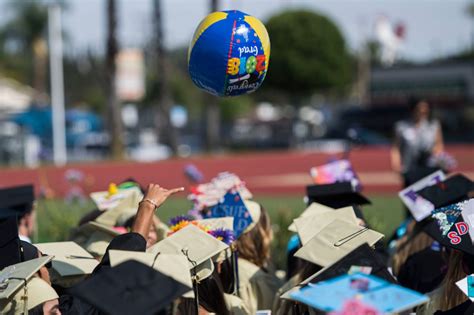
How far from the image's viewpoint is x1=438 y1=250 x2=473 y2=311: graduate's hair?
308cm

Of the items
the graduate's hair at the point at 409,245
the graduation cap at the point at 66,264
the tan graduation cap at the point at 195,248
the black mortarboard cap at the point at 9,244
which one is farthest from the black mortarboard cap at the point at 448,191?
the black mortarboard cap at the point at 9,244

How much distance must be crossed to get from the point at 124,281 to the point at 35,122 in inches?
1306

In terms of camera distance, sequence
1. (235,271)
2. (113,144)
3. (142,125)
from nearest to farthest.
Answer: (235,271), (113,144), (142,125)

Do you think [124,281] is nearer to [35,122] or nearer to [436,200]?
[436,200]

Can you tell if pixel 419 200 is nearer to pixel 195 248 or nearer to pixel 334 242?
pixel 334 242

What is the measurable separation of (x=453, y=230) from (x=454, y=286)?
0.25 metres

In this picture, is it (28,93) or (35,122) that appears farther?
(28,93)

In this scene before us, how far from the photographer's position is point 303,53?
121ft

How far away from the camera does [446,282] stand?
10.5 feet

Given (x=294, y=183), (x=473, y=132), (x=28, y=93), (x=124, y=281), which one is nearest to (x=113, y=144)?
(x=294, y=183)

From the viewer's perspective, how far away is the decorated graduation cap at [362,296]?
2135mm

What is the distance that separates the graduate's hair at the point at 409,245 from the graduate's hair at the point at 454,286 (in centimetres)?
129

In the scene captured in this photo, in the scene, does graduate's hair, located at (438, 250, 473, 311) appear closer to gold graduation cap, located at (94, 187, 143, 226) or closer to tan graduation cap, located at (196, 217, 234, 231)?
tan graduation cap, located at (196, 217, 234, 231)

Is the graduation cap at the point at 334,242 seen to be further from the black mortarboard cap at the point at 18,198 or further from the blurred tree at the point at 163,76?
the blurred tree at the point at 163,76
